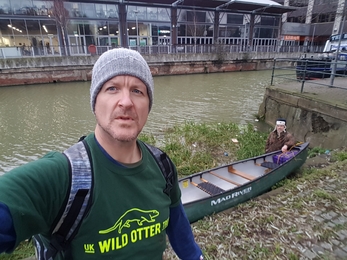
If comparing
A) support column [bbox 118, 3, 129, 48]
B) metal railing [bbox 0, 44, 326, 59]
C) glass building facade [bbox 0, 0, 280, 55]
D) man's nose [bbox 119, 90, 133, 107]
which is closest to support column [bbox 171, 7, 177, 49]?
glass building facade [bbox 0, 0, 280, 55]

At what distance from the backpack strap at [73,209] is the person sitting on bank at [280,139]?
18.6ft

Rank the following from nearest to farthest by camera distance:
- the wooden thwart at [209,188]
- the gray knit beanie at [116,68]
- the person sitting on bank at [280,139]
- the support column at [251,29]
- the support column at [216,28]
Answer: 1. the gray knit beanie at [116,68]
2. the wooden thwart at [209,188]
3. the person sitting on bank at [280,139]
4. the support column at [216,28]
5. the support column at [251,29]

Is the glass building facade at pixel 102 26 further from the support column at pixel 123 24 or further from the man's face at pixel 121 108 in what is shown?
the man's face at pixel 121 108

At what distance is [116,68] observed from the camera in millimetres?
1187

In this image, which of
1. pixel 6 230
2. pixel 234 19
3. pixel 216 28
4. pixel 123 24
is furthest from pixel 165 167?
pixel 234 19

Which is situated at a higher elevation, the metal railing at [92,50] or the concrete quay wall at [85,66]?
the metal railing at [92,50]

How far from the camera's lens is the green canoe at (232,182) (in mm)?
3857

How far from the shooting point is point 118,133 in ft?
3.69

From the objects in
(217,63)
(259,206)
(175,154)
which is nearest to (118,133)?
(259,206)

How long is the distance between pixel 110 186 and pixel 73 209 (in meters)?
0.17

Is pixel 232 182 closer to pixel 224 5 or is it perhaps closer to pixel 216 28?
pixel 224 5

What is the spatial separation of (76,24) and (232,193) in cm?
2839

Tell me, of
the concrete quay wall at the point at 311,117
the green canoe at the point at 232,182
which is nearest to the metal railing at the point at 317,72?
the concrete quay wall at the point at 311,117

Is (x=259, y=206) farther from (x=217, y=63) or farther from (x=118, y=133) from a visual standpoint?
(x=217, y=63)
